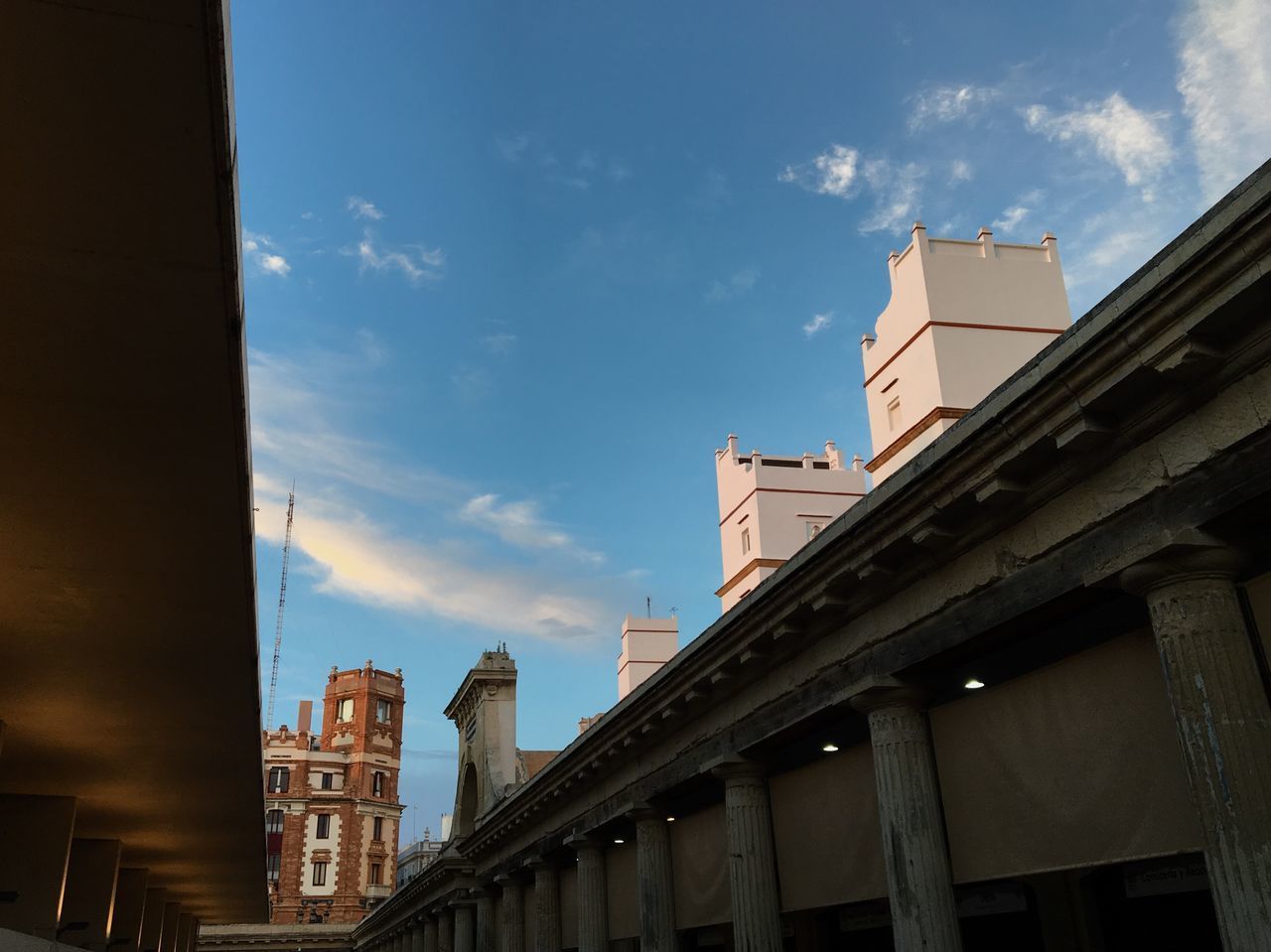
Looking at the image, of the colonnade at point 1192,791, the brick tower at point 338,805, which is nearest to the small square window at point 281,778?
the brick tower at point 338,805

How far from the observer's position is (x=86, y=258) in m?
6.77

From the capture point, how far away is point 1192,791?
6676mm

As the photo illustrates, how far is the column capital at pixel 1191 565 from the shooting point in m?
6.70

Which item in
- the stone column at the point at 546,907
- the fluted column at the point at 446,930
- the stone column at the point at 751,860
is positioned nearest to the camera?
the stone column at the point at 751,860

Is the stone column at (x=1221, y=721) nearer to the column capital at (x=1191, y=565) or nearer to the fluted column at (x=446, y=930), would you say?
the column capital at (x=1191, y=565)

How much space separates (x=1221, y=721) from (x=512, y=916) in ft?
66.3

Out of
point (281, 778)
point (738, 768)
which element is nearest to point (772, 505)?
point (738, 768)

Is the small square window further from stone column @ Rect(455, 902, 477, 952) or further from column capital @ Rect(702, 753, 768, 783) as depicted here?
column capital @ Rect(702, 753, 768, 783)

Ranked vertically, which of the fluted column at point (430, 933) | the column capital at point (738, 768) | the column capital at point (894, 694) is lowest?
the fluted column at point (430, 933)

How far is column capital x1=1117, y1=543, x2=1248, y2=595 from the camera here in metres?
6.70

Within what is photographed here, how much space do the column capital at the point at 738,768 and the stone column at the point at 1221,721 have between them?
6.23 m

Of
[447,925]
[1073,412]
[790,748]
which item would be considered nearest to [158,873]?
[447,925]

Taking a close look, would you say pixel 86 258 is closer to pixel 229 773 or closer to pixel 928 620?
pixel 928 620

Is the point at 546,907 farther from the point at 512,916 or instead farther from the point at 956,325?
the point at 956,325
